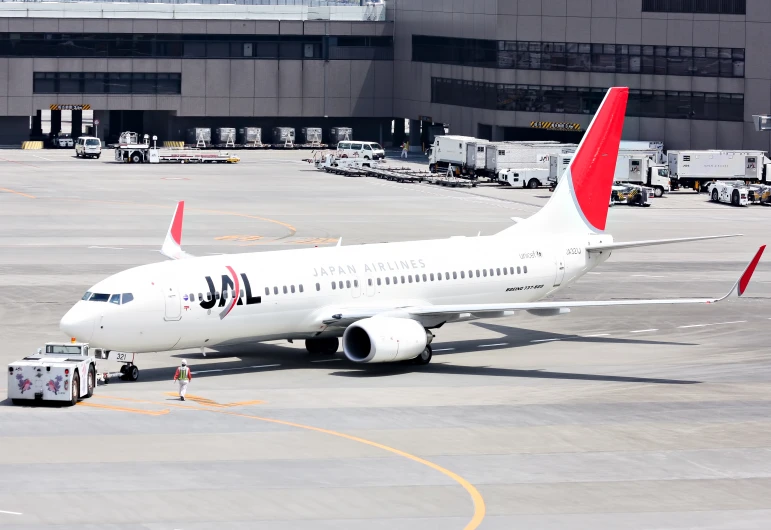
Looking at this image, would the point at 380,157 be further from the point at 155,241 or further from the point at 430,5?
the point at 155,241

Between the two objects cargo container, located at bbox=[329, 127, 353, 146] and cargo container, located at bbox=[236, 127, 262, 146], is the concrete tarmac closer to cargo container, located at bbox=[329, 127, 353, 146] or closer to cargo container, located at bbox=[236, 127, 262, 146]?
cargo container, located at bbox=[236, 127, 262, 146]

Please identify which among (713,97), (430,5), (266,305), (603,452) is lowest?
(603,452)

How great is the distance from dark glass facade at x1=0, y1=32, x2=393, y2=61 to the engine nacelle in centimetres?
14117

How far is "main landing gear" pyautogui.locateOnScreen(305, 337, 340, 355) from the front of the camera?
57631 millimetres

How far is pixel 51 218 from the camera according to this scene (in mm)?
108125

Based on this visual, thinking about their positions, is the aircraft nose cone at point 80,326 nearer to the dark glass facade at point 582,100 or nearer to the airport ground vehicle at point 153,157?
the dark glass facade at point 582,100

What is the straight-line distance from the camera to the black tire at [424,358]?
5594 cm

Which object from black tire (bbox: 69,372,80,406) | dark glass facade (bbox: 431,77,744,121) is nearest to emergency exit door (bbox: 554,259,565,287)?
black tire (bbox: 69,372,80,406)

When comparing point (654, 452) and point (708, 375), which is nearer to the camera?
point (654, 452)

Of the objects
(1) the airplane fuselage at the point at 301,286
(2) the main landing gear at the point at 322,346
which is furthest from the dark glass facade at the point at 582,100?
(2) the main landing gear at the point at 322,346

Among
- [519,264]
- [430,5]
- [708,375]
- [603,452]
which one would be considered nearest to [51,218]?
[519,264]

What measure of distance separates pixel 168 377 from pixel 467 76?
419 ft

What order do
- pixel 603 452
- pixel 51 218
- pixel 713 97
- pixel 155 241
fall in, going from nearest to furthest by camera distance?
pixel 603 452 → pixel 155 241 → pixel 51 218 → pixel 713 97

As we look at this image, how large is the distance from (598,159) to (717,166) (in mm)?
78468
